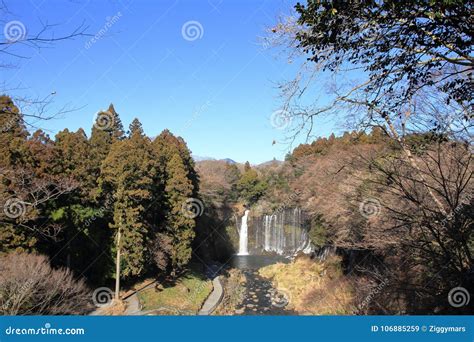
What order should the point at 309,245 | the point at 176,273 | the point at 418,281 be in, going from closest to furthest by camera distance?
the point at 418,281 → the point at 176,273 → the point at 309,245

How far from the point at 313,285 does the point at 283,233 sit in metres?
13.7

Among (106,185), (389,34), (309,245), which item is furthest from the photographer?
(309,245)

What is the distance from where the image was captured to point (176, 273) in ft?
73.6

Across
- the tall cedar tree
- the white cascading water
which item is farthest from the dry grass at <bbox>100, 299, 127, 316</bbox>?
the white cascading water

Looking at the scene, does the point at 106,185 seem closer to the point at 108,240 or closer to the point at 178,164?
the point at 108,240

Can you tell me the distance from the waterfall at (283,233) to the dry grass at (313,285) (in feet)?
14.5

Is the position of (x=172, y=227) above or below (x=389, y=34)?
below

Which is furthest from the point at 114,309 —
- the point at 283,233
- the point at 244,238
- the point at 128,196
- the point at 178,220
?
the point at 244,238

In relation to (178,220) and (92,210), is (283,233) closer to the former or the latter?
(178,220)

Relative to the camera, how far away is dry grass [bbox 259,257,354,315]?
15584mm

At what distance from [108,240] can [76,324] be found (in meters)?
16.0

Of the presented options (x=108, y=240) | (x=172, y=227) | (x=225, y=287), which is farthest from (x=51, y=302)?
(x=225, y=287)

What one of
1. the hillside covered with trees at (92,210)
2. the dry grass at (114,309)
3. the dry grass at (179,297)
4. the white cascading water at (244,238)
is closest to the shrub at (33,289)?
the hillside covered with trees at (92,210)

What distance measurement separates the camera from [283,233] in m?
34.4
